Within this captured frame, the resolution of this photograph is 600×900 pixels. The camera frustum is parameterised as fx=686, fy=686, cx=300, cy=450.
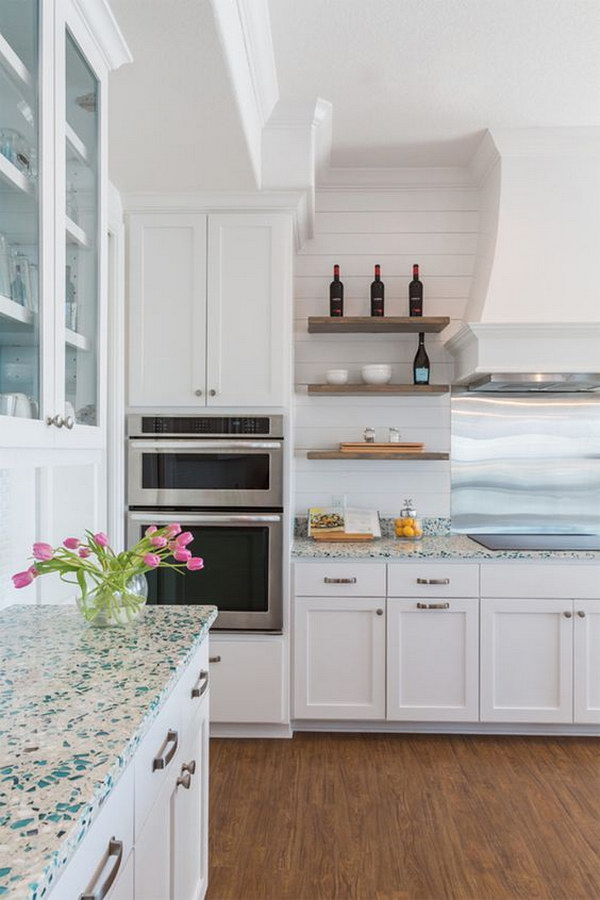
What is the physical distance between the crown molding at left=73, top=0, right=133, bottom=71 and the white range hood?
6.04 ft

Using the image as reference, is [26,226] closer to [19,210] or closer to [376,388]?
[19,210]

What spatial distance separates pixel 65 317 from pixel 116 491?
1.59 meters

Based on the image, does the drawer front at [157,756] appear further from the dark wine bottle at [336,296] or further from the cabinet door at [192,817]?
the dark wine bottle at [336,296]

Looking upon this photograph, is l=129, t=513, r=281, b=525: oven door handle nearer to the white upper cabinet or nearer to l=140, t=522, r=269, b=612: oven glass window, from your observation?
l=140, t=522, r=269, b=612: oven glass window

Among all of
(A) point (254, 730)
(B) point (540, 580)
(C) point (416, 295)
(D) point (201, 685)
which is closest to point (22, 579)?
(D) point (201, 685)

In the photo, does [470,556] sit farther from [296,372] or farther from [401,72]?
[401,72]

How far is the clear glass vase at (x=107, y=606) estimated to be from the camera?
64.8 inches

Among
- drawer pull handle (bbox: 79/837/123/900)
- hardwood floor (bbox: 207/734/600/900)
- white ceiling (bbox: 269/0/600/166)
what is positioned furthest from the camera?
white ceiling (bbox: 269/0/600/166)

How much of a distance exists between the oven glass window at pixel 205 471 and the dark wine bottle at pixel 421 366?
36.6 inches

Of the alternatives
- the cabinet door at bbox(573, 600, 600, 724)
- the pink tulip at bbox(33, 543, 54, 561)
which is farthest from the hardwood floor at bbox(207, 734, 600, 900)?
the pink tulip at bbox(33, 543, 54, 561)

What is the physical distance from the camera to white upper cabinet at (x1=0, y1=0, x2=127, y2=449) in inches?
49.8

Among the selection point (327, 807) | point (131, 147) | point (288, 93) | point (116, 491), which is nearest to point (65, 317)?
point (131, 147)

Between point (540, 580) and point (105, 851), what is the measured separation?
247 centimetres

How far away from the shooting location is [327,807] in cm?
251
